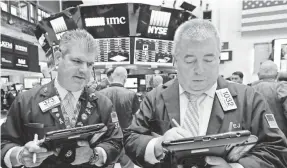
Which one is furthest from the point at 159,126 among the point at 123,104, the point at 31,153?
the point at 123,104

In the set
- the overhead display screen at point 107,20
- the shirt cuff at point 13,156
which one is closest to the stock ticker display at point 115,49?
the overhead display screen at point 107,20

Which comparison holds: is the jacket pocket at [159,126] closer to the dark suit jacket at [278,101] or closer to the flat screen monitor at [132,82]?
the dark suit jacket at [278,101]

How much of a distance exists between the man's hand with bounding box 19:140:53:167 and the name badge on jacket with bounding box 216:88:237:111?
82 centimetres

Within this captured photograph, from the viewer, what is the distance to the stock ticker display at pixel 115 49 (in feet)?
20.2

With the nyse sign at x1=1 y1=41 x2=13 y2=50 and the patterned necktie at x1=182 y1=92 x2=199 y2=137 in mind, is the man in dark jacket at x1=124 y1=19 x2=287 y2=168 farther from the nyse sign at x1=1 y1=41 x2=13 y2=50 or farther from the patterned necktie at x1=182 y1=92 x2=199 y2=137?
the nyse sign at x1=1 y1=41 x2=13 y2=50

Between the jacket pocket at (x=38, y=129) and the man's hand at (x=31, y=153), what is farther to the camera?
the jacket pocket at (x=38, y=129)

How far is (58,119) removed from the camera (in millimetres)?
1378

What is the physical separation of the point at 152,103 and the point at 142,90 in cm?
490

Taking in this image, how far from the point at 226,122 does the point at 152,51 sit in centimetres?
531

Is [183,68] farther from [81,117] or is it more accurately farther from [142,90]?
[142,90]

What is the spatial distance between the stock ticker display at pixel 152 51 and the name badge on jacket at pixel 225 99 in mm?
5121

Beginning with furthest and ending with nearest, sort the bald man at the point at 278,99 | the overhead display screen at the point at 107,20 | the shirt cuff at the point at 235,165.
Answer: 1. the overhead display screen at the point at 107,20
2. the bald man at the point at 278,99
3. the shirt cuff at the point at 235,165

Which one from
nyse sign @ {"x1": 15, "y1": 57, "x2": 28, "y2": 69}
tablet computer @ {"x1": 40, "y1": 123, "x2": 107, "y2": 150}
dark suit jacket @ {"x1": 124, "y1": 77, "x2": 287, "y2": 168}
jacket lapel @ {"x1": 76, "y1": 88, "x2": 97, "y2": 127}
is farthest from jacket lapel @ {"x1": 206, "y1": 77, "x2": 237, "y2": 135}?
nyse sign @ {"x1": 15, "y1": 57, "x2": 28, "y2": 69}

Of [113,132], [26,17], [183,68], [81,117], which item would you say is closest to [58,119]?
[81,117]
